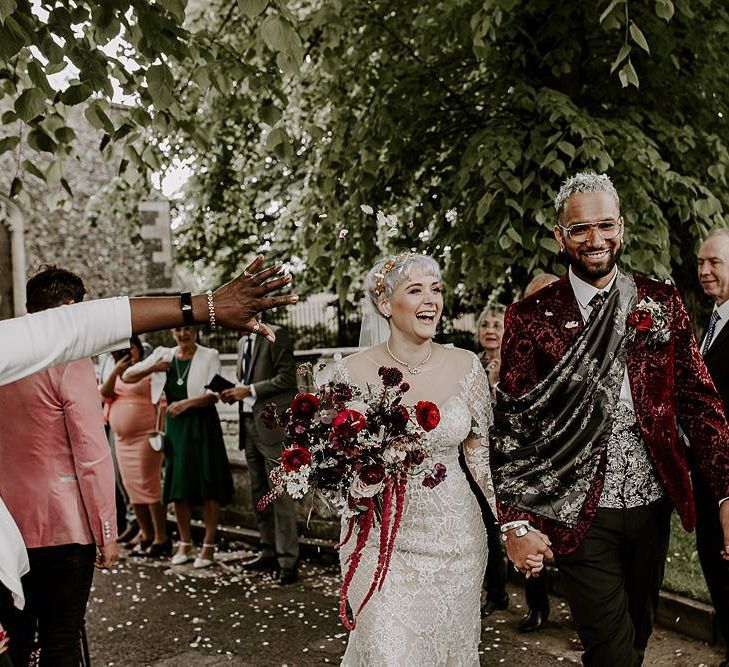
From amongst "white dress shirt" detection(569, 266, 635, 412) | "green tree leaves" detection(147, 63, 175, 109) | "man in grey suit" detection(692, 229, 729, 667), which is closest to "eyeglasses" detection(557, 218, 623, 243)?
"white dress shirt" detection(569, 266, 635, 412)

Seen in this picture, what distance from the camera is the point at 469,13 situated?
7.36m

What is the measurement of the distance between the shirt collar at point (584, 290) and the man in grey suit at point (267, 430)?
430 cm

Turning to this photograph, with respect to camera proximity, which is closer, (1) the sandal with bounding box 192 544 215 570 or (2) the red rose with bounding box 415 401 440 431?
(2) the red rose with bounding box 415 401 440 431

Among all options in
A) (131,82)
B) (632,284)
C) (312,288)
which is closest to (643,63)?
(131,82)

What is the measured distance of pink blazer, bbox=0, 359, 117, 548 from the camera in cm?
395

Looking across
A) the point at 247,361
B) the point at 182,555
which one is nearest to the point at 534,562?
the point at 247,361

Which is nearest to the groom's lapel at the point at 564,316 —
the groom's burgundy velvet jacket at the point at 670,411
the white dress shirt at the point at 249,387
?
the groom's burgundy velvet jacket at the point at 670,411

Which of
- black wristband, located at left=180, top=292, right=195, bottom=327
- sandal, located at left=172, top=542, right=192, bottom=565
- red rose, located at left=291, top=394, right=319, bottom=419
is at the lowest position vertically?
sandal, located at left=172, top=542, right=192, bottom=565

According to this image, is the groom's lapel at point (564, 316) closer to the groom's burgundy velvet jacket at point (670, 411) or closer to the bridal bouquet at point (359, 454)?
the groom's burgundy velvet jacket at point (670, 411)

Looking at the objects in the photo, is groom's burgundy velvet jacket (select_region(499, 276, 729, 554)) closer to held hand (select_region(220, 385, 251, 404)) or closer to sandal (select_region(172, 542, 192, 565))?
held hand (select_region(220, 385, 251, 404))

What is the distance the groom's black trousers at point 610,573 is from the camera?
336cm

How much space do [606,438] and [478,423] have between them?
0.78 metres

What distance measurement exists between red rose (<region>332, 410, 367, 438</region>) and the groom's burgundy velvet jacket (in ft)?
2.09

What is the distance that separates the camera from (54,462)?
4.03 meters
